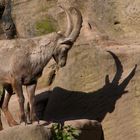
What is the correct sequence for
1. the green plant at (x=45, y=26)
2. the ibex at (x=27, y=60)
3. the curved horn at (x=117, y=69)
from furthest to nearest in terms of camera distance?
1. the green plant at (x=45, y=26)
2. the curved horn at (x=117, y=69)
3. the ibex at (x=27, y=60)

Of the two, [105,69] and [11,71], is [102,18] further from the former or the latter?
[11,71]

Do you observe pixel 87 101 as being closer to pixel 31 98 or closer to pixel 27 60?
pixel 31 98

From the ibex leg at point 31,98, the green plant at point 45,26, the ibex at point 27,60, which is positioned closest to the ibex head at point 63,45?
the ibex at point 27,60

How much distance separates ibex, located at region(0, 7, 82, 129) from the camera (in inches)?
592

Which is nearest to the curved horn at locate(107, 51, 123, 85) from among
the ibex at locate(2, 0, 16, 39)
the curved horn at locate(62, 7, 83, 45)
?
the curved horn at locate(62, 7, 83, 45)

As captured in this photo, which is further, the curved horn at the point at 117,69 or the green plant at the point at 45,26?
the green plant at the point at 45,26

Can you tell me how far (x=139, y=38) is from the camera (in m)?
19.1

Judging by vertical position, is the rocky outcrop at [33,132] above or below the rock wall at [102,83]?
above

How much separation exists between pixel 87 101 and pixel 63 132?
3040 millimetres

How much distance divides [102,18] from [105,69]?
2670mm

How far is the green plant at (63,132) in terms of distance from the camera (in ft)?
47.0

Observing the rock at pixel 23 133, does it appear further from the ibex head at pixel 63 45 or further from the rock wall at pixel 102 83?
the rock wall at pixel 102 83

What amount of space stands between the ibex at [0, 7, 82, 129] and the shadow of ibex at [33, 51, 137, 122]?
206cm

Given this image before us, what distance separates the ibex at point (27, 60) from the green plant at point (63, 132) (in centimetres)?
77
